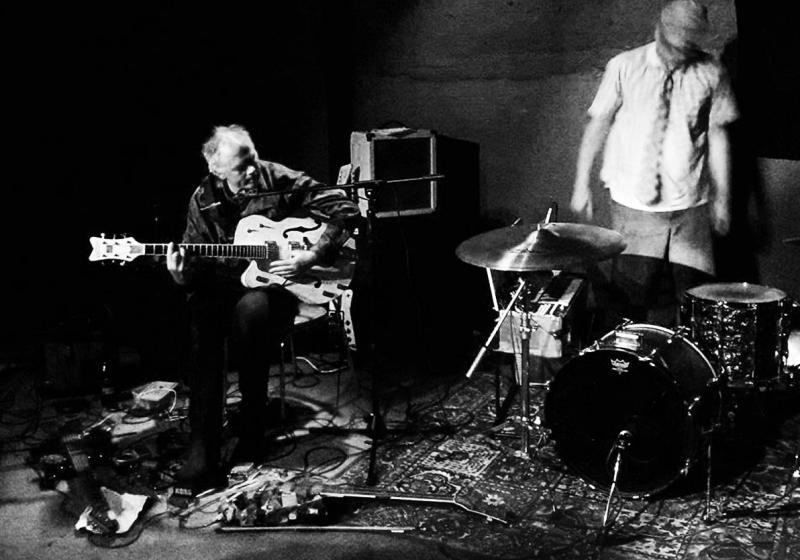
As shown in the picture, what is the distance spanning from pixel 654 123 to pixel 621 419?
2.06 m

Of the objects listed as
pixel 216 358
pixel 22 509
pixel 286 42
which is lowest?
pixel 22 509

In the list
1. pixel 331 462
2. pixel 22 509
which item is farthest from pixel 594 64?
pixel 22 509

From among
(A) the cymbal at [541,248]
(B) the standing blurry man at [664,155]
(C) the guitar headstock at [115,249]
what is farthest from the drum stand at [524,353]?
(C) the guitar headstock at [115,249]

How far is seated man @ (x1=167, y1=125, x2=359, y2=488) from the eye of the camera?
13.3ft

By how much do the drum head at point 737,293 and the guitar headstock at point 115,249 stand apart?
2.72 metres

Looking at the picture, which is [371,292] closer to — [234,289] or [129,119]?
[234,289]

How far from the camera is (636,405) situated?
372cm

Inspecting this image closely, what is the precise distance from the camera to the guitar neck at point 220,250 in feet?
13.6

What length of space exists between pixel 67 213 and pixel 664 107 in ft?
13.0

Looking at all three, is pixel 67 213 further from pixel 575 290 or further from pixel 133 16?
pixel 575 290

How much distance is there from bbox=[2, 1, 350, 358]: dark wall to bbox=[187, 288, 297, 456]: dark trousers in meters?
1.50

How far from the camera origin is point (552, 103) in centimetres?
544

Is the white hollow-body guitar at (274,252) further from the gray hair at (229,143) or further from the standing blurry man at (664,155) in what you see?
the standing blurry man at (664,155)

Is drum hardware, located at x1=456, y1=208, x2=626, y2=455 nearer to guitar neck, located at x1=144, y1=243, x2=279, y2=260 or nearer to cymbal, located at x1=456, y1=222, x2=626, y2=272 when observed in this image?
cymbal, located at x1=456, y1=222, x2=626, y2=272
